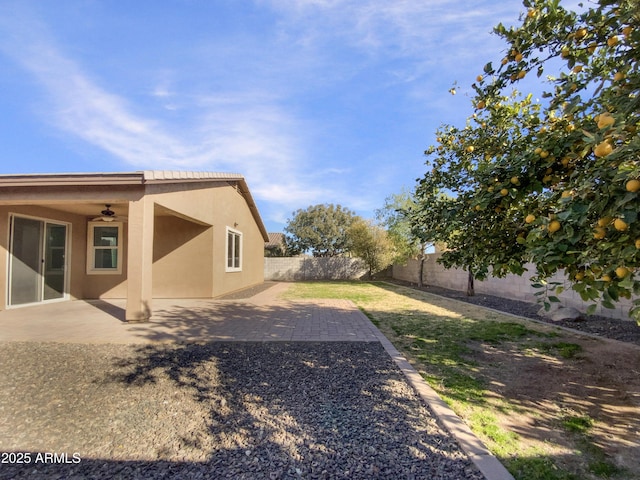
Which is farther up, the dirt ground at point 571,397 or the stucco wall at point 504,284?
the stucco wall at point 504,284

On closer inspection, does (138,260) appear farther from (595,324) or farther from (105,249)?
(595,324)

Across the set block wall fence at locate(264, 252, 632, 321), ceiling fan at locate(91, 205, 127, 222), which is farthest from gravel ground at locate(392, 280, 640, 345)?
ceiling fan at locate(91, 205, 127, 222)

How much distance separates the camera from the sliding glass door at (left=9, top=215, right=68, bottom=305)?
8.16 m

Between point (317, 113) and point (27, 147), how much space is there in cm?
960

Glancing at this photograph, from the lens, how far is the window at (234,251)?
41.9 feet

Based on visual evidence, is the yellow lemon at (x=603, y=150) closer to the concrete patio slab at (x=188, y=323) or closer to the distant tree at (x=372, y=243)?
the concrete patio slab at (x=188, y=323)

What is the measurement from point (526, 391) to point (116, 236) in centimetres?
1126

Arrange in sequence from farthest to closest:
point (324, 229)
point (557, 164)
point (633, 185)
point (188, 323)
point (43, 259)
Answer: point (324, 229)
point (43, 259)
point (188, 323)
point (557, 164)
point (633, 185)

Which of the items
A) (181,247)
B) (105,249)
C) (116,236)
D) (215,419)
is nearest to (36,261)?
(105,249)

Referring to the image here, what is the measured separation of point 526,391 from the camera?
3.65 metres

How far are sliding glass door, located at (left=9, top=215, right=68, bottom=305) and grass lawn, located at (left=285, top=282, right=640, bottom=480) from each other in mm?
8956

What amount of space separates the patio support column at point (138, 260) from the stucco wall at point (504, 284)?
577 cm

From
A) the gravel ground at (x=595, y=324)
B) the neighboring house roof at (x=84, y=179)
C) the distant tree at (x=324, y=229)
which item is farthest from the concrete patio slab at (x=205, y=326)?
the distant tree at (x=324, y=229)

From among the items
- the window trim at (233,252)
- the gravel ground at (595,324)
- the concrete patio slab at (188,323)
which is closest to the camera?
the concrete patio slab at (188,323)
